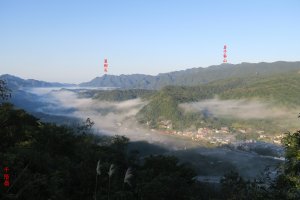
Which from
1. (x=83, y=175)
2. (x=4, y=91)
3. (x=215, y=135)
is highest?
(x=4, y=91)

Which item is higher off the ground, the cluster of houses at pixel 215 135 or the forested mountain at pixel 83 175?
the forested mountain at pixel 83 175

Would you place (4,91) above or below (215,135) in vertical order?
above

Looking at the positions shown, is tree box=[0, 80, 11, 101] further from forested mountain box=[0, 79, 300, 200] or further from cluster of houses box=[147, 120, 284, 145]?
cluster of houses box=[147, 120, 284, 145]

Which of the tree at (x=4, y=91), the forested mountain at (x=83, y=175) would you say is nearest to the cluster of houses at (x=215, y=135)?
the forested mountain at (x=83, y=175)

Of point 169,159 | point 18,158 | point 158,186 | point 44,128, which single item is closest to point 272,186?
point 158,186

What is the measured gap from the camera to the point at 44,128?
33531mm

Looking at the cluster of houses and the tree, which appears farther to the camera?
the cluster of houses

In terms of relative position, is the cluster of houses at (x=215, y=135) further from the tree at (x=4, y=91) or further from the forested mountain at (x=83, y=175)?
the tree at (x=4, y=91)

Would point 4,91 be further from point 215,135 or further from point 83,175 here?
point 215,135

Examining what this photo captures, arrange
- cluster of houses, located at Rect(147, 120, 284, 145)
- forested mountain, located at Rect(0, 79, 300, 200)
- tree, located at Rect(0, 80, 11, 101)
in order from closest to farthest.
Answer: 1. forested mountain, located at Rect(0, 79, 300, 200)
2. tree, located at Rect(0, 80, 11, 101)
3. cluster of houses, located at Rect(147, 120, 284, 145)

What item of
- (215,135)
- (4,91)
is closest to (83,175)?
(4,91)

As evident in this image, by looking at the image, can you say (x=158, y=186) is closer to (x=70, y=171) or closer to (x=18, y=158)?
(x=70, y=171)

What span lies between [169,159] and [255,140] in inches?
5146

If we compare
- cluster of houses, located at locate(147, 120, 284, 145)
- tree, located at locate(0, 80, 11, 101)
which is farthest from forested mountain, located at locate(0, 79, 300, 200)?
cluster of houses, located at locate(147, 120, 284, 145)
